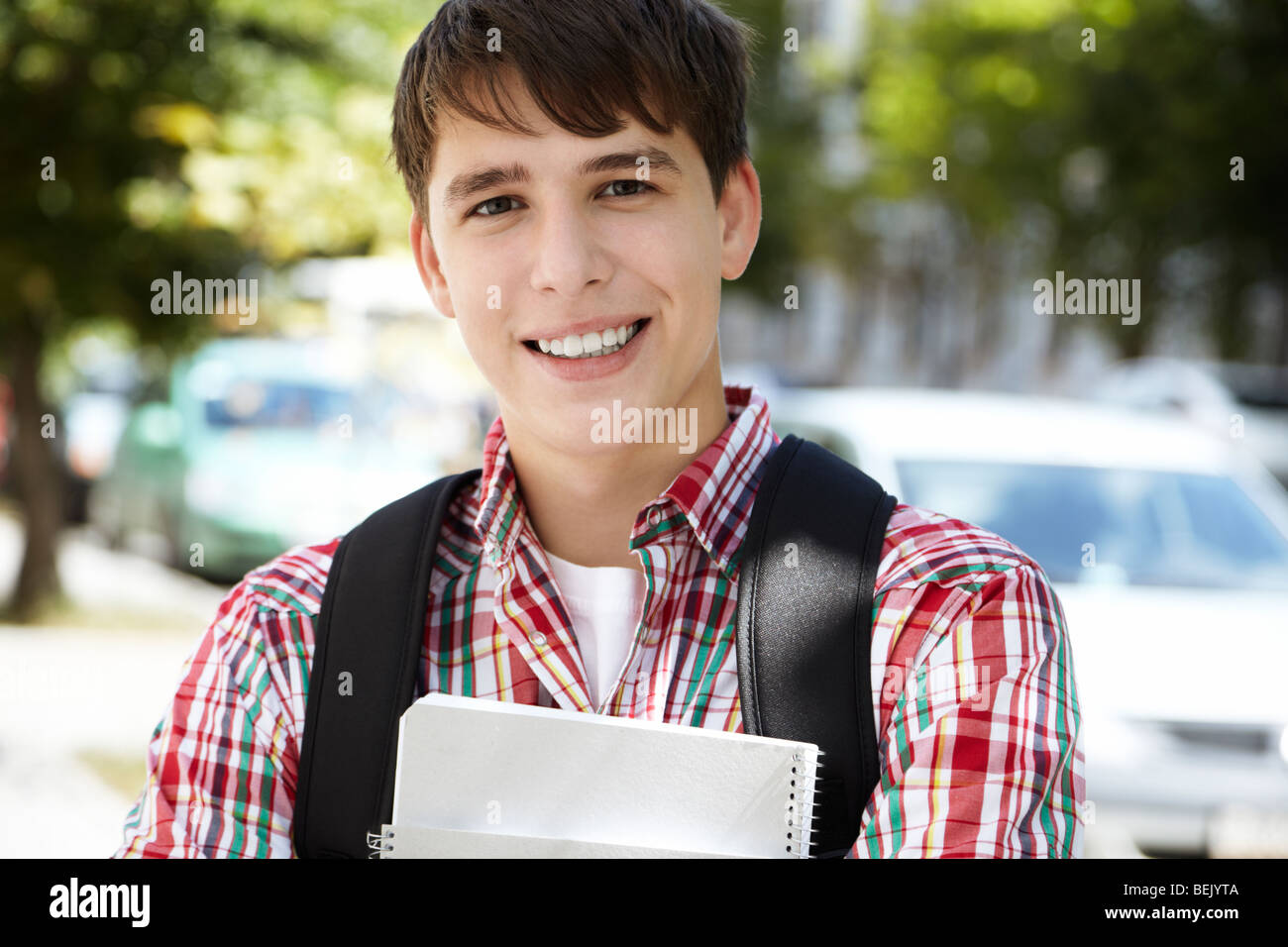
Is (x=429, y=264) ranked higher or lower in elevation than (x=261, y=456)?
lower

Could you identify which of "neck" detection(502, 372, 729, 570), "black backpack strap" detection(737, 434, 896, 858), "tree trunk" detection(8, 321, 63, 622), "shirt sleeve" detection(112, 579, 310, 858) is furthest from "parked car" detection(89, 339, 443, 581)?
"black backpack strap" detection(737, 434, 896, 858)

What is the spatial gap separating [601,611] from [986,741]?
584 millimetres

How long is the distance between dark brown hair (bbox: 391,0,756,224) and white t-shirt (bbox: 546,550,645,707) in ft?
1.88

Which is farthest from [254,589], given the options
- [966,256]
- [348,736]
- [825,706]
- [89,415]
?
[966,256]

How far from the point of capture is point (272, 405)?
1223 centimetres

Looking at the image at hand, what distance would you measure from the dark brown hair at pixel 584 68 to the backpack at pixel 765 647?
49 cm

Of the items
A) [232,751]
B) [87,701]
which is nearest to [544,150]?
[232,751]

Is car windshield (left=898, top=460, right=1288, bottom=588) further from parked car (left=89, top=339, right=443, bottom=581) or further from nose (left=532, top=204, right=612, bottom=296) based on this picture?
parked car (left=89, top=339, right=443, bottom=581)

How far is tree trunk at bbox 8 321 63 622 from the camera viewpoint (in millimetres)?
9930

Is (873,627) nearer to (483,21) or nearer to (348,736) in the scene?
(348,736)

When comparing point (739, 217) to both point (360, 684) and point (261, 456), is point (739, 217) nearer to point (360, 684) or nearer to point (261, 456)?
point (360, 684)

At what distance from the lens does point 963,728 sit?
1777mm

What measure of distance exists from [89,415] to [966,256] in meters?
25.0

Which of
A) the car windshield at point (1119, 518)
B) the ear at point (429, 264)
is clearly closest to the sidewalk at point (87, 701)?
the ear at point (429, 264)
